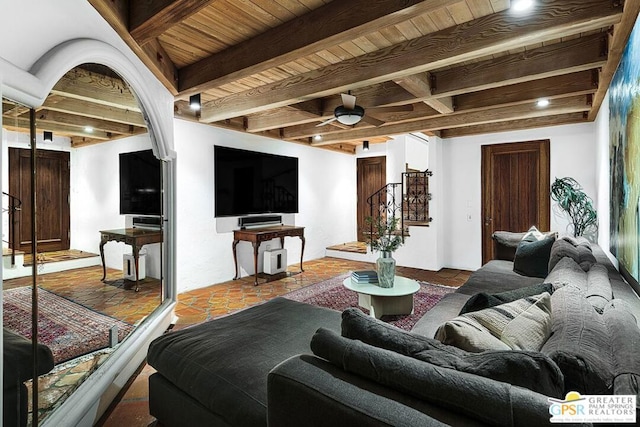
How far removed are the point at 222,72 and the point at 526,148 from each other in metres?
4.84

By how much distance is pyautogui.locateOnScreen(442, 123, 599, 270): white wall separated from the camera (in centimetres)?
485

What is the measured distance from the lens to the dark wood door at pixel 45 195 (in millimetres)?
1363

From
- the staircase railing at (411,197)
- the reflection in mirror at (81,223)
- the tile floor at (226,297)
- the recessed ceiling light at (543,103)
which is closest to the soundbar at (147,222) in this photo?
the reflection in mirror at (81,223)

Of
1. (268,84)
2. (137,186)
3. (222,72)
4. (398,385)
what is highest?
(268,84)

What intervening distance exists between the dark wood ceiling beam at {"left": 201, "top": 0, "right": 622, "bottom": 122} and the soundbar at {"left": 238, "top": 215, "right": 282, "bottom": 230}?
2284 mm

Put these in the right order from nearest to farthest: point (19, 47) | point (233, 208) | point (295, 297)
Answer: point (19, 47) < point (295, 297) < point (233, 208)

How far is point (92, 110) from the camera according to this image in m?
2.00

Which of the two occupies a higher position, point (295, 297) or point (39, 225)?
point (39, 225)

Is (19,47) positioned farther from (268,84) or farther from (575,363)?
(268,84)

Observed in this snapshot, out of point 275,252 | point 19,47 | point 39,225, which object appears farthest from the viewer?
point 275,252

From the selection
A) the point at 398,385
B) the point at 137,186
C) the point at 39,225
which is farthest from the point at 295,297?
the point at 398,385

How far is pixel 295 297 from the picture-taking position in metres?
4.33

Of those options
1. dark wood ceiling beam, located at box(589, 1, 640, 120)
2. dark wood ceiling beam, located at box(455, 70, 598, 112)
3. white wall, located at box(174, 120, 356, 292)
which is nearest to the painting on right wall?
dark wood ceiling beam, located at box(589, 1, 640, 120)

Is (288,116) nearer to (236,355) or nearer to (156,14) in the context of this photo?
(156,14)
